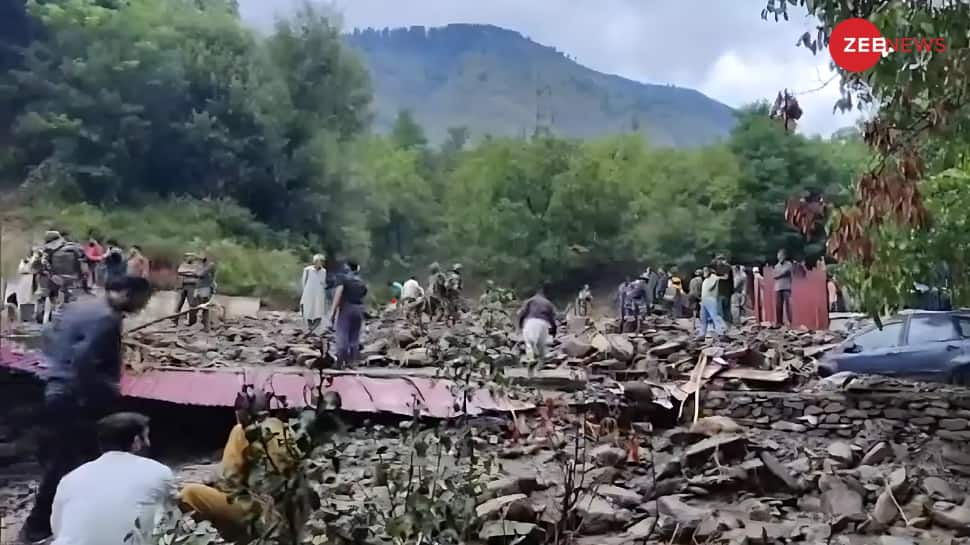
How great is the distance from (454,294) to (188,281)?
0.59 meters

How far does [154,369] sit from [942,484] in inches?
72.5

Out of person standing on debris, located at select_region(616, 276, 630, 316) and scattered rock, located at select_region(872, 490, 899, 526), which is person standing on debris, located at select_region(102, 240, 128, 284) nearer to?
person standing on debris, located at select_region(616, 276, 630, 316)

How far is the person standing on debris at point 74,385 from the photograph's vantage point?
1.50 m

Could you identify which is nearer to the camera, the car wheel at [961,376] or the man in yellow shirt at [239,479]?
the man in yellow shirt at [239,479]

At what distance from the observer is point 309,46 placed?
1816 mm

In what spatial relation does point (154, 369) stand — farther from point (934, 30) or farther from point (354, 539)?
point (934, 30)

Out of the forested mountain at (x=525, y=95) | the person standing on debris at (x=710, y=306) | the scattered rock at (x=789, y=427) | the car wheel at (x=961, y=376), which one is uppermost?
the forested mountain at (x=525, y=95)

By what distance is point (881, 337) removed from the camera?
7.04ft

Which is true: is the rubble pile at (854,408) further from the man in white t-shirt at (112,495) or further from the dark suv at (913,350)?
the man in white t-shirt at (112,495)

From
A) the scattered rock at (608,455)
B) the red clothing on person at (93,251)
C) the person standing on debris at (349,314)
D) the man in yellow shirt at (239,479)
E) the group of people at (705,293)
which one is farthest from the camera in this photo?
the group of people at (705,293)

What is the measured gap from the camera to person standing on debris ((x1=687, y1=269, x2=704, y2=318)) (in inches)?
81.1

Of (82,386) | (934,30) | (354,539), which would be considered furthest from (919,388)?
(82,386)

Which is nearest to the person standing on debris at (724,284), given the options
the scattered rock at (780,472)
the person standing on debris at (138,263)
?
the scattered rock at (780,472)

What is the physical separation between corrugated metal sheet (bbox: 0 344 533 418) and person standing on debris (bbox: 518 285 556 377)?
0.12 metres
